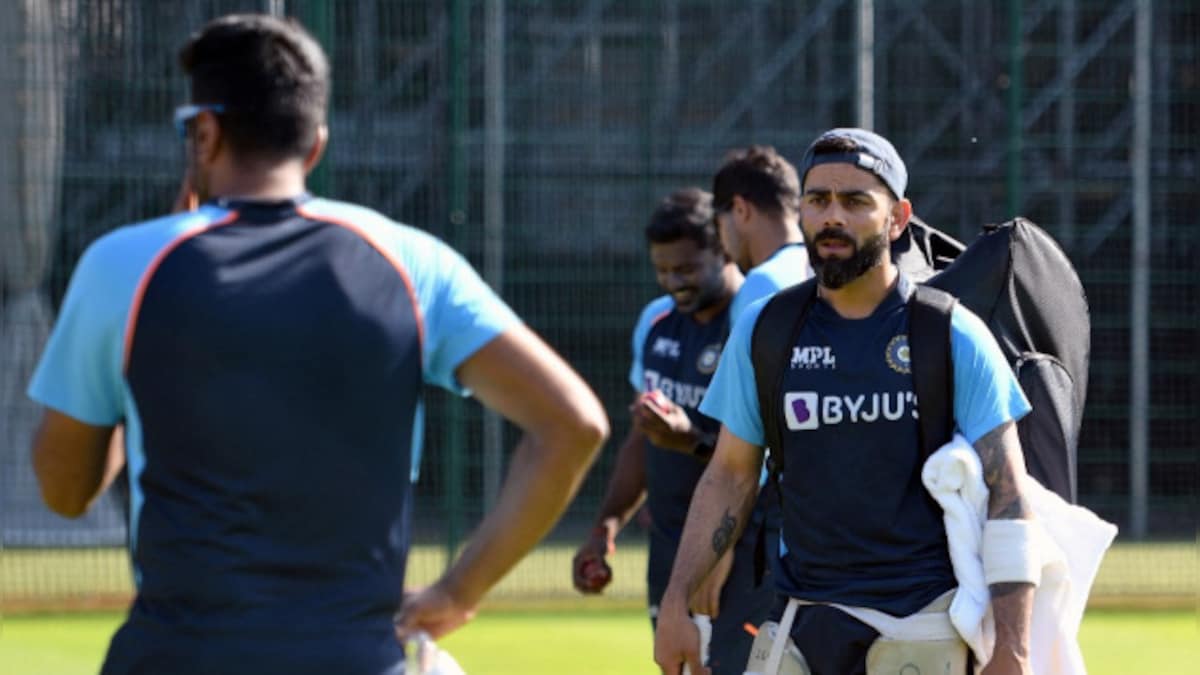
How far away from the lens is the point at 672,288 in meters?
7.29

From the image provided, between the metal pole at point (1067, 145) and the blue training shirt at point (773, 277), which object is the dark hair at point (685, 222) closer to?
the blue training shirt at point (773, 277)

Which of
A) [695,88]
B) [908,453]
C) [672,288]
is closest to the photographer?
[908,453]

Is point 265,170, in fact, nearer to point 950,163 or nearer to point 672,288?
point 672,288

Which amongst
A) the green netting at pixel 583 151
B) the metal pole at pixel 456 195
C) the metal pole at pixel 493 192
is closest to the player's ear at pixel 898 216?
the green netting at pixel 583 151

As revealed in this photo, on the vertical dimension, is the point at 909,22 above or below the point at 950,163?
above

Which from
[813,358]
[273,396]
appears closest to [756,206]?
[813,358]

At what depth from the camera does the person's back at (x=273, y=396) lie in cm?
312

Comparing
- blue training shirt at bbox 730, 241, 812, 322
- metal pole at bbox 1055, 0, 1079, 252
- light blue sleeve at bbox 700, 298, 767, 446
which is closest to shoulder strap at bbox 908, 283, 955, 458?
light blue sleeve at bbox 700, 298, 767, 446

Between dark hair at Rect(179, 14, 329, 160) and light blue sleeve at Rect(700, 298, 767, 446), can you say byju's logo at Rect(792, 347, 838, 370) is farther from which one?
dark hair at Rect(179, 14, 329, 160)

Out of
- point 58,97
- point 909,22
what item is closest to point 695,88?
point 909,22

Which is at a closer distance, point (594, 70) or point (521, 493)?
point (521, 493)

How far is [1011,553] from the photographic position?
446 cm

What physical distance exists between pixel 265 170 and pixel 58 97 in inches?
417

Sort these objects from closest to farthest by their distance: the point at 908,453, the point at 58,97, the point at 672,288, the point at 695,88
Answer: the point at 908,453
the point at 672,288
the point at 58,97
the point at 695,88
